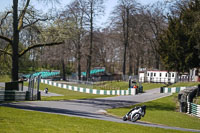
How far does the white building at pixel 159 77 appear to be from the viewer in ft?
165

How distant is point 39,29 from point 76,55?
24462 mm

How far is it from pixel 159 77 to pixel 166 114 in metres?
29.5

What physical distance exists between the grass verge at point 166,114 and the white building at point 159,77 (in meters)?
16.1

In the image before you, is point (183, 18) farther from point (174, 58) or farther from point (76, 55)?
point (76, 55)

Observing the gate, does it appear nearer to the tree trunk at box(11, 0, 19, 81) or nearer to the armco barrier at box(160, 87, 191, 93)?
the tree trunk at box(11, 0, 19, 81)

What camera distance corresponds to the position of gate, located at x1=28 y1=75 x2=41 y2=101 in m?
26.2

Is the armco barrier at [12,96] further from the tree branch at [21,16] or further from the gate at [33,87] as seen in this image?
the tree branch at [21,16]

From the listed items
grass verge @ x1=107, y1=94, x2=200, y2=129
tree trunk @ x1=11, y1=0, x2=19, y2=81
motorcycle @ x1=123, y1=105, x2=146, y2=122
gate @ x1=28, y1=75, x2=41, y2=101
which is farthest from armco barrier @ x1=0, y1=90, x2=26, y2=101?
motorcycle @ x1=123, y1=105, x2=146, y2=122

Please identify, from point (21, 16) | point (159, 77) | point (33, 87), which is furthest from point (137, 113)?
point (159, 77)

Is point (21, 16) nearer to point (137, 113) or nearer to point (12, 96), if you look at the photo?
point (12, 96)

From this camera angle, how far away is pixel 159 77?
51938mm

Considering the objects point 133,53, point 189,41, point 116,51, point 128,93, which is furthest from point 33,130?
point 116,51

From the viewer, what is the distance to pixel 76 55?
50.9 metres

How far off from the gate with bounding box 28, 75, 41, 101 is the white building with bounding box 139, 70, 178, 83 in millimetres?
28686
